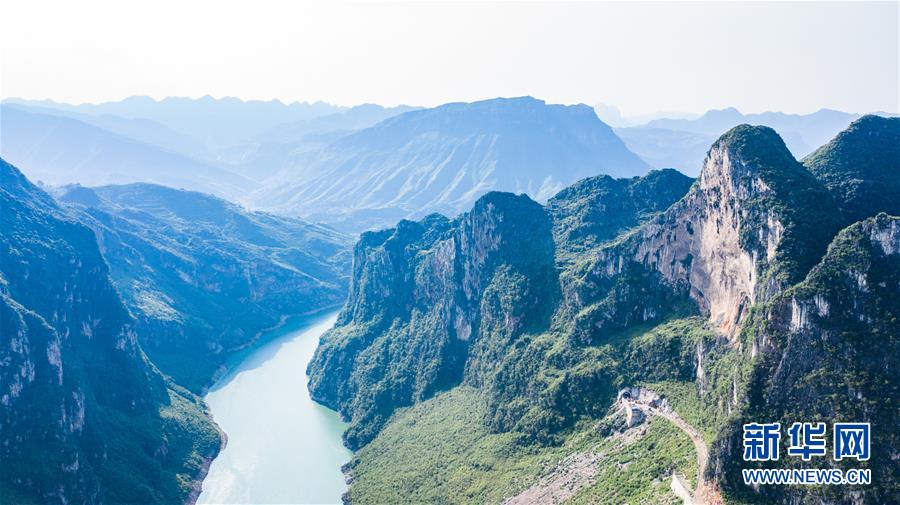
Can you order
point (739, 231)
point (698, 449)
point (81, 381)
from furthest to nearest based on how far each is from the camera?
point (81, 381) < point (739, 231) < point (698, 449)

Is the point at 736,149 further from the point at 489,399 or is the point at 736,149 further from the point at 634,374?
the point at 489,399

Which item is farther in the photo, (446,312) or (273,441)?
(446,312)

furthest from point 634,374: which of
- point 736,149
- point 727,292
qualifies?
point 736,149

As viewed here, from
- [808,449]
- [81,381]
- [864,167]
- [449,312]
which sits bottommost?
[81,381]

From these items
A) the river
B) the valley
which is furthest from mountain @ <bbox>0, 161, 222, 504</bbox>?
the river

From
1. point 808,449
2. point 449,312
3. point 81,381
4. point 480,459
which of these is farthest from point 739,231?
point 81,381

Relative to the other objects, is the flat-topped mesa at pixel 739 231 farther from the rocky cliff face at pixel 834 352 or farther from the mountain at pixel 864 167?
the rocky cliff face at pixel 834 352

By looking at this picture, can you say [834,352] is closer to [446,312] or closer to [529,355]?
[529,355]

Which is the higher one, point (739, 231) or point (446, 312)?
point (739, 231)
